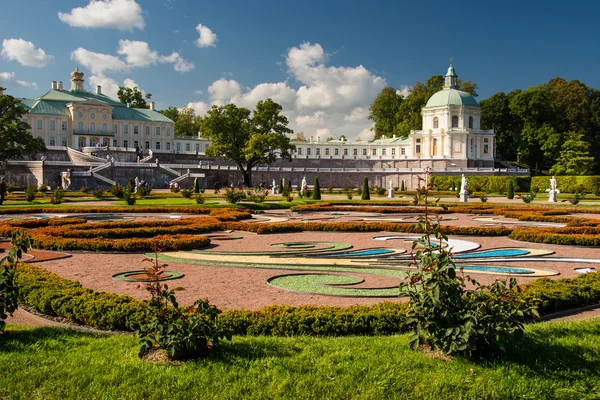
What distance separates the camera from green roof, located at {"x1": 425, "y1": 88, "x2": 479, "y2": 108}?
8438 centimetres

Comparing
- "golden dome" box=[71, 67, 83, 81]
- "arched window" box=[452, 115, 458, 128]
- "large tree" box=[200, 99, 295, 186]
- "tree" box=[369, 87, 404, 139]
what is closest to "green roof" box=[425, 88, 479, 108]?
"arched window" box=[452, 115, 458, 128]

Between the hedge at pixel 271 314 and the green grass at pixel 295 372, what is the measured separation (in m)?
0.54

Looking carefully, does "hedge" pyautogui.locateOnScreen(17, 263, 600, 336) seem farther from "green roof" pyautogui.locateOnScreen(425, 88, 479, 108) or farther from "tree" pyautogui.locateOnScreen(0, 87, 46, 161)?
"green roof" pyautogui.locateOnScreen(425, 88, 479, 108)

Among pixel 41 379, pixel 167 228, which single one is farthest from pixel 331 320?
pixel 167 228

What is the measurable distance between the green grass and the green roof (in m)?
83.0

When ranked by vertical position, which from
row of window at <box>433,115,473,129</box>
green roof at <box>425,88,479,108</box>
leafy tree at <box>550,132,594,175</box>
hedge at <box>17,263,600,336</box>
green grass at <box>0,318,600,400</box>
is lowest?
green grass at <box>0,318,600,400</box>

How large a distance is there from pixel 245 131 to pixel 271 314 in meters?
54.7

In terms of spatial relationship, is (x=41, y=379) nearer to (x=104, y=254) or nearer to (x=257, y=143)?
(x=104, y=254)

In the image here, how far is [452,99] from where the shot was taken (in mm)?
84500

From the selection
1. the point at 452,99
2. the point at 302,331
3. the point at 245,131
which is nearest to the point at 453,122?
the point at 452,99

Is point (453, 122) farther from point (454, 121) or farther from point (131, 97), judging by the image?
point (131, 97)

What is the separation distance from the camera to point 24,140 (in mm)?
54844

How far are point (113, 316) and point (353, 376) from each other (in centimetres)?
344

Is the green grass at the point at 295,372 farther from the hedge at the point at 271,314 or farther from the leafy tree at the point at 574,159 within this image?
the leafy tree at the point at 574,159
